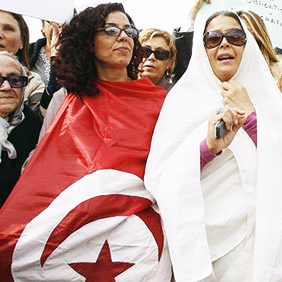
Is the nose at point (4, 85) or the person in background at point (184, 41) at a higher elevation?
the person in background at point (184, 41)

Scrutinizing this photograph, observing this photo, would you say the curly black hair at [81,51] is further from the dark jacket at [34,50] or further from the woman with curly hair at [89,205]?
the dark jacket at [34,50]

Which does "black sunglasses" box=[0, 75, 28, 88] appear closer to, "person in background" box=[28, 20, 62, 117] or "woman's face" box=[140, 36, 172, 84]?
"person in background" box=[28, 20, 62, 117]

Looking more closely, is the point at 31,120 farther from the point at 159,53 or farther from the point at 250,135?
the point at 250,135

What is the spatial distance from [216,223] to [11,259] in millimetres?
968

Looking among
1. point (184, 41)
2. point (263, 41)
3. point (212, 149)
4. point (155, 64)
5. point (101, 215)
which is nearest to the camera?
point (212, 149)

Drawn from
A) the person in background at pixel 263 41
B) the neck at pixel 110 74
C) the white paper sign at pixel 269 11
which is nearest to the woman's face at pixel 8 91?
the neck at pixel 110 74

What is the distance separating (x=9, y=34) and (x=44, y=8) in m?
0.54

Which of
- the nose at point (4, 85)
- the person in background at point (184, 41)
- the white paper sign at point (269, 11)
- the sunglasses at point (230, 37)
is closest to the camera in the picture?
the sunglasses at point (230, 37)

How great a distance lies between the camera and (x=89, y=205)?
2357 millimetres

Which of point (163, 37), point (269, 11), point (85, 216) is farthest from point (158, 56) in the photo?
point (85, 216)

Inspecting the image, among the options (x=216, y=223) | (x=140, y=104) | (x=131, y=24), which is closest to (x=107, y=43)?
(x=131, y=24)

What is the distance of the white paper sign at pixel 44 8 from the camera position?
3029 mm

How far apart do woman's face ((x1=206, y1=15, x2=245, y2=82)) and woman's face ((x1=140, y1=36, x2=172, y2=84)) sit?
104cm

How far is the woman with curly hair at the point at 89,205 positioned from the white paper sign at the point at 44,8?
0.68 m
